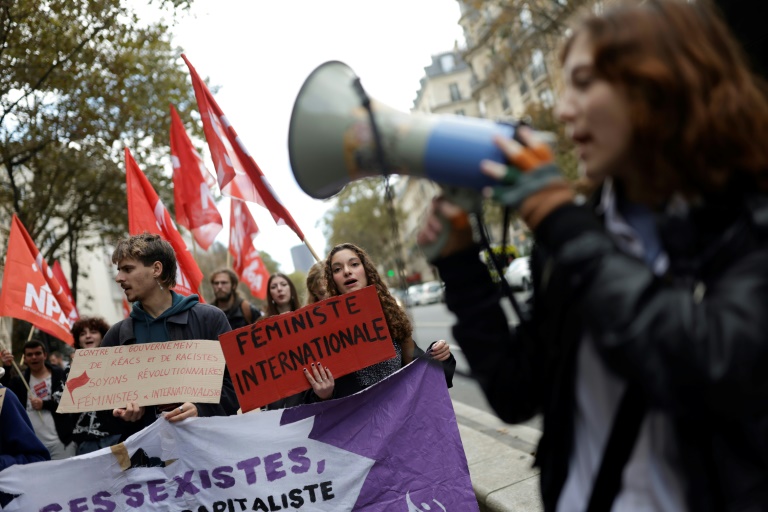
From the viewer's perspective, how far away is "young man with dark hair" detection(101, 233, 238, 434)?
11.4 ft

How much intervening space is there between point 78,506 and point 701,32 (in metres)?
3.23

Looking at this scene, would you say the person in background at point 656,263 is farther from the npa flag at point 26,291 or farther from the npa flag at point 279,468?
the npa flag at point 26,291

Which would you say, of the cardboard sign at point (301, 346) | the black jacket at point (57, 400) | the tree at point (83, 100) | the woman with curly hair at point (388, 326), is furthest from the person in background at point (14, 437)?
the tree at point (83, 100)

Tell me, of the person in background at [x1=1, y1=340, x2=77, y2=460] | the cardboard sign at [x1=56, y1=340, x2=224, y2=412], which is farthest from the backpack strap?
the cardboard sign at [x1=56, y1=340, x2=224, y2=412]

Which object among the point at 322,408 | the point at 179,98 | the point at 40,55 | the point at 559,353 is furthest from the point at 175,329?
the point at 179,98

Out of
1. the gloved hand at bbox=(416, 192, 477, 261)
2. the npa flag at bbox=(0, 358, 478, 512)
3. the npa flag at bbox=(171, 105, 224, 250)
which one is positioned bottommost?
the npa flag at bbox=(0, 358, 478, 512)

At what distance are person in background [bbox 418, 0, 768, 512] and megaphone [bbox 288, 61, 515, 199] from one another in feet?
0.21

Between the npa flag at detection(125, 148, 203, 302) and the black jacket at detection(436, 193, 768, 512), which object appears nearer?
the black jacket at detection(436, 193, 768, 512)

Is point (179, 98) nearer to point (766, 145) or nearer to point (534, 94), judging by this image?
point (766, 145)

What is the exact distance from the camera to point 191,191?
697 centimetres

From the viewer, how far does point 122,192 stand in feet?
56.4

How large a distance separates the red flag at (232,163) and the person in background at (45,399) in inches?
71.9

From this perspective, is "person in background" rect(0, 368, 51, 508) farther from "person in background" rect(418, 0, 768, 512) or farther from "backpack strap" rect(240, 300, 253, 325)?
"backpack strap" rect(240, 300, 253, 325)

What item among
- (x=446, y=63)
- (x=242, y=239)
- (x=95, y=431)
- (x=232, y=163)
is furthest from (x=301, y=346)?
(x=446, y=63)
